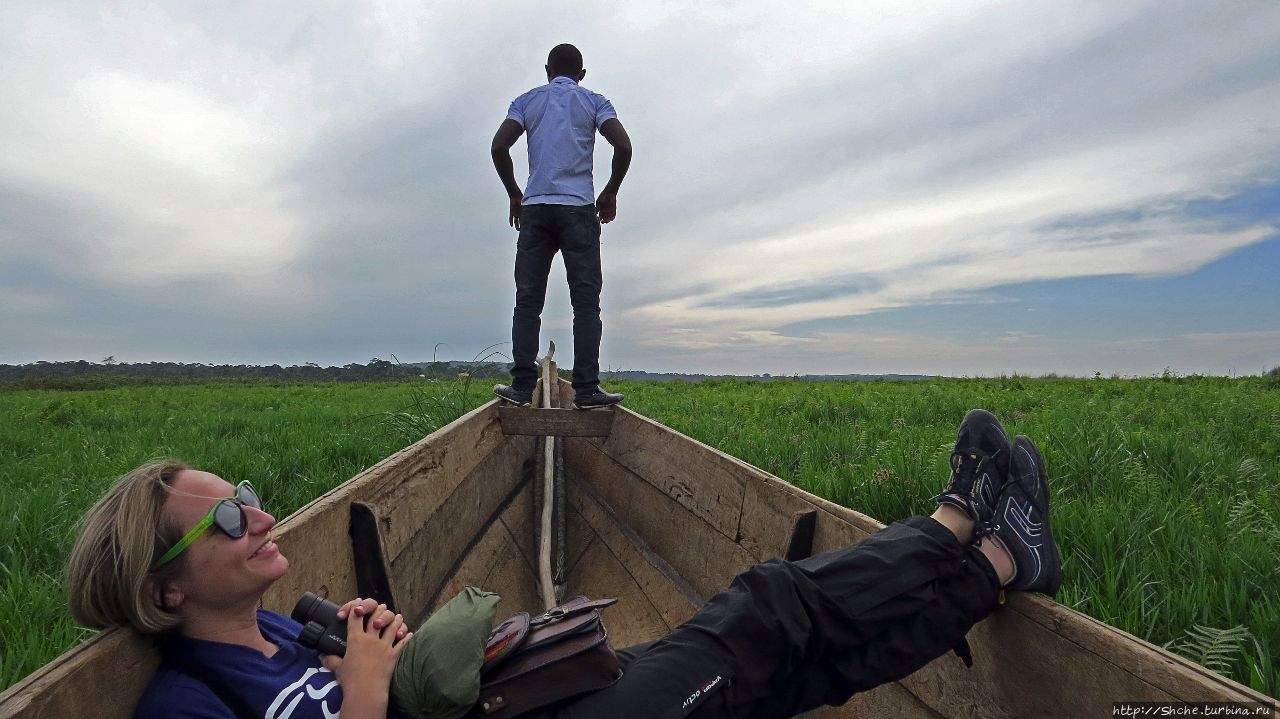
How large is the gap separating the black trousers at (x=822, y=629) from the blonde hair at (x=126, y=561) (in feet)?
3.36

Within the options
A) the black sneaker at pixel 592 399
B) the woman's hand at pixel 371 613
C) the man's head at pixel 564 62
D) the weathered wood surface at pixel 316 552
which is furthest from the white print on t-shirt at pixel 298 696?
the man's head at pixel 564 62

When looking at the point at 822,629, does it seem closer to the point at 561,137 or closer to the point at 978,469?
the point at 978,469

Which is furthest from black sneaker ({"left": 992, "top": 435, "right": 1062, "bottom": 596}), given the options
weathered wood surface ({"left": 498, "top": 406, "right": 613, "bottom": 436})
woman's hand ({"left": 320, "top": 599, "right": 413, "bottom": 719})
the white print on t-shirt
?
weathered wood surface ({"left": 498, "top": 406, "right": 613, "bottom": 436})

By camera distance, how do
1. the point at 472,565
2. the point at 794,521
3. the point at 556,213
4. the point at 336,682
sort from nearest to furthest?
the point at 336,682
the point at 794,521
the point at 472,565
the point at 556,213

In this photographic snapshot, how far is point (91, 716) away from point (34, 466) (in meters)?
4.59

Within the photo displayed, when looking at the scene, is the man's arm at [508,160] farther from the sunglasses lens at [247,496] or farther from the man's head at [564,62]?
the sunglasses lens at [247,496]

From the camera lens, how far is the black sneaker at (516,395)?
447 centimetres

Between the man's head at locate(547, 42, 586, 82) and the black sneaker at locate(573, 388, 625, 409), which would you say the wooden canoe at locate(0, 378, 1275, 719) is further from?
the man's head at locate(547, 42, 586, 82)

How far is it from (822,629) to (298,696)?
1.21 meters

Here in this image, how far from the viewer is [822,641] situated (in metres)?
1.75

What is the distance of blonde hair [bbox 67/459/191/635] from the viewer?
134cm

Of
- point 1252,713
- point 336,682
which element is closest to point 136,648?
point 336,682

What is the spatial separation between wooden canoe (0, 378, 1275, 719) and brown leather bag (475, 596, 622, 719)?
2.23ft

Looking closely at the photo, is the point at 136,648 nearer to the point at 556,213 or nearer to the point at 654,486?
the point at 654,486
